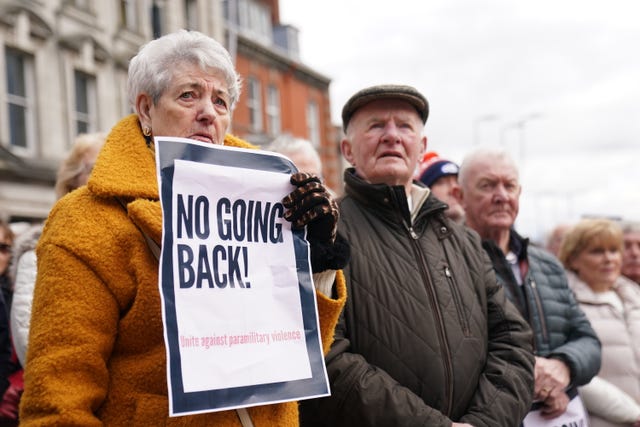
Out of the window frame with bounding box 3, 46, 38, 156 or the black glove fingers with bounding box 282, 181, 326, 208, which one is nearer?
the black glove fingers with bounding box 282, 181, 326, 208

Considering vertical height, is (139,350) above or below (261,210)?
below

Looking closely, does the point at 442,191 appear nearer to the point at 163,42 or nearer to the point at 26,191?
the point at 163,42

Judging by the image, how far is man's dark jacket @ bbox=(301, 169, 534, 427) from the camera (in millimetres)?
2369

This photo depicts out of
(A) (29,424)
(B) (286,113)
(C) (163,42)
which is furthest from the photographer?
(B) (286,113)

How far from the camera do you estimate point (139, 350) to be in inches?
69.5

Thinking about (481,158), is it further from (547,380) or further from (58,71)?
(58,71)

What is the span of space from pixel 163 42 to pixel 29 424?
107 cm

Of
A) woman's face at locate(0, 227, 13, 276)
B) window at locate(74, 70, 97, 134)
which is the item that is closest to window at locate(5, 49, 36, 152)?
window at locate(74, 70, 97, 134)

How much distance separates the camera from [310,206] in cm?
187

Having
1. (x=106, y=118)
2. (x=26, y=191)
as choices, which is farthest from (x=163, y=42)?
(x=106, y=118)

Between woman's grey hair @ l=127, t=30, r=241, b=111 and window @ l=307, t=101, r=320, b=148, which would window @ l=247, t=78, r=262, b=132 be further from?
woman's grey hair @ l=127, t=30, r=241, b=111

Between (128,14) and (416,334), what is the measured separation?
50.7ft

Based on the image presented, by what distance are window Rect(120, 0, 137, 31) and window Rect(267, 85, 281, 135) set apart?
7080mm

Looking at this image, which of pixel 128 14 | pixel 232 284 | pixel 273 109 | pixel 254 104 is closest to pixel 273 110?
pixel 273 109
